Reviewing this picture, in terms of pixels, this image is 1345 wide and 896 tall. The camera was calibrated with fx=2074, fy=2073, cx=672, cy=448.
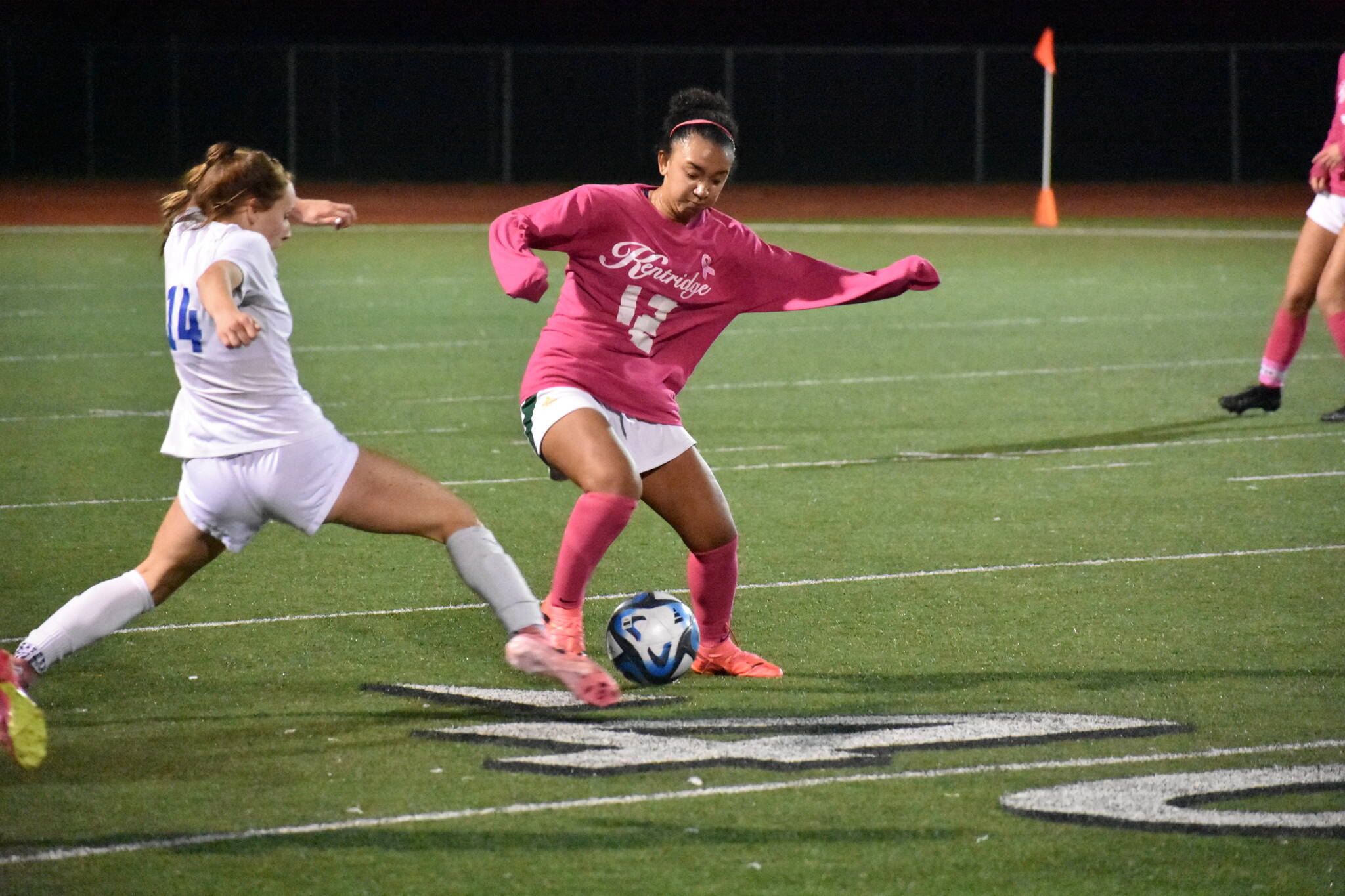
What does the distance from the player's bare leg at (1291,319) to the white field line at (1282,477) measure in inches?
64.7

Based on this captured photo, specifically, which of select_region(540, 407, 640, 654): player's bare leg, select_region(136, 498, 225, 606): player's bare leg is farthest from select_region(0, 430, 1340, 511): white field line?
select_region(136, 498, 225, 606): player's bare leg

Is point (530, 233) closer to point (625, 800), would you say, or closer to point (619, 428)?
point (619, 428)

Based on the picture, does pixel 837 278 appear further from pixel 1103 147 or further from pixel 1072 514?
pixel 1103 147

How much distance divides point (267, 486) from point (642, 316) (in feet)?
5.08

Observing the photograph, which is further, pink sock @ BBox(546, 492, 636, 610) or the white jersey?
pink sock @ BBox(546, 492, 636, 610)

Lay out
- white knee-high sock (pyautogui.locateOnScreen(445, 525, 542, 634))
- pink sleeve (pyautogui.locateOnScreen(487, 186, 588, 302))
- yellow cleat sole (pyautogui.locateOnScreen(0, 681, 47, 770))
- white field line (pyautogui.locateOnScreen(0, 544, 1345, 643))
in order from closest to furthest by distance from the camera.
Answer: yellow cleat sole (pyautogui.locateOnScreen(0, 681, 47, 770)) → white knee-high sock (pyautogui.locateOnScreen(445, 525, 542, 634)) → pink sleeve (pyautogui.locateOnScreen(487, 186, 588, 302)) → white field line (pyautogui.locateOnScreen(0, 544, 1345, 643))

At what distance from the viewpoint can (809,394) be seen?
1359cm

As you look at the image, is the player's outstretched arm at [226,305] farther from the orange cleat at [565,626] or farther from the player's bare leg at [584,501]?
the orange cleat at [565,626]

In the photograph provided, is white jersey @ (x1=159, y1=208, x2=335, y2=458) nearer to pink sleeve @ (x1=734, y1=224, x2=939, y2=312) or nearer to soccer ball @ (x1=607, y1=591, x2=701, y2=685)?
soccer ball @ (x1=607, y1=591, x2=701, y2=685)

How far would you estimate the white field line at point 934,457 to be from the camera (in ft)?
34.1

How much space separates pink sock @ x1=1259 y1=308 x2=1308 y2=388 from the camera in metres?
12.0

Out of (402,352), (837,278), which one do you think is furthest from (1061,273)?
(837,278)

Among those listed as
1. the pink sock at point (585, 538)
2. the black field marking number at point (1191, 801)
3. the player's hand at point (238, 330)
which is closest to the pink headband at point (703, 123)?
the pink sock at point (585, 538)

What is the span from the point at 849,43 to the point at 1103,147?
8.20 m
